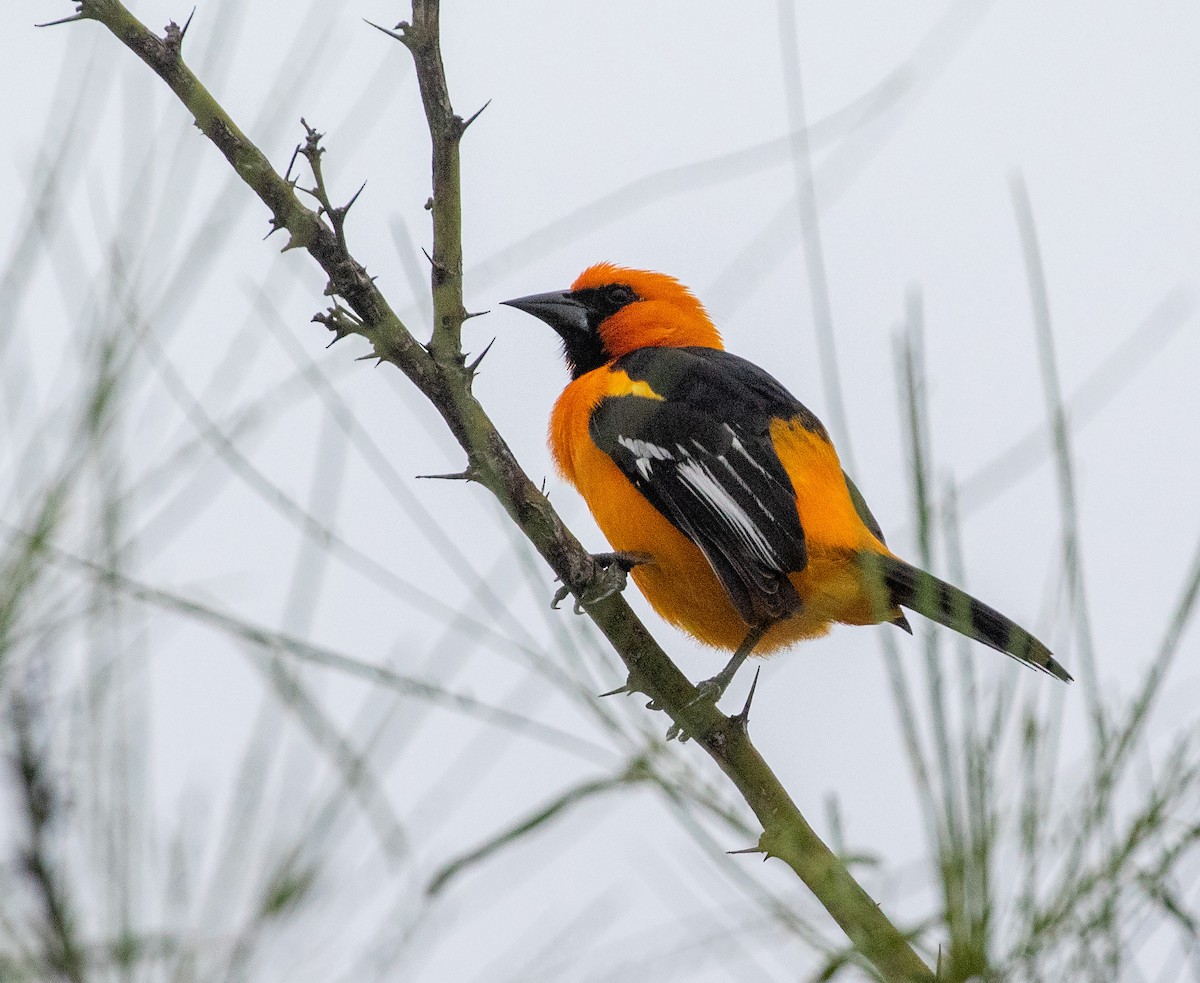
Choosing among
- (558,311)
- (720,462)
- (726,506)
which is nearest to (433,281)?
(726,506)

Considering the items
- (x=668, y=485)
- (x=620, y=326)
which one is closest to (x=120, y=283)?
(x=668, y=485)

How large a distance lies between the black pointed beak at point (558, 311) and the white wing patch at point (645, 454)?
1365 millimetres

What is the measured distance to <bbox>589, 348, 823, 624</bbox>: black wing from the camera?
403 centimetres

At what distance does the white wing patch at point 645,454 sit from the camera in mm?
4355

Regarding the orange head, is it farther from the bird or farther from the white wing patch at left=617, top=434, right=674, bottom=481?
the white wing patch at left=617, top=434, right=674, bottom=481

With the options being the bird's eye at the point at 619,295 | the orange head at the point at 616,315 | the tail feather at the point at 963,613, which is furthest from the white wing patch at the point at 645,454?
the bird's eye at the point at 619,295

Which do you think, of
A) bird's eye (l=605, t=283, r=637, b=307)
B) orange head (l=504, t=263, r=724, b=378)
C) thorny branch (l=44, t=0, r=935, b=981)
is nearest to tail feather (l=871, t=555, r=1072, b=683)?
thorny branch (l=44, t=0, r=935, b=981)

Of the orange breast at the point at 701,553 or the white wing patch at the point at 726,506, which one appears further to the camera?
the orange breast at the point at 701,553

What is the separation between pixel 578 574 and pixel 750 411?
167 centimetres

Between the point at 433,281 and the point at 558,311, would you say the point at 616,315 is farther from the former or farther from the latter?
the point at 433,281

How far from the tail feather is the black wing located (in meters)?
0.27

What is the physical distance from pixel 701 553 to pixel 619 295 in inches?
71.4

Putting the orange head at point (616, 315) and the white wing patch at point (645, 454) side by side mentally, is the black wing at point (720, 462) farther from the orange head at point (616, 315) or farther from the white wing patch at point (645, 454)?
the orange head at point (616, 315)

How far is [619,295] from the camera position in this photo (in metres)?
Result: 5.80
